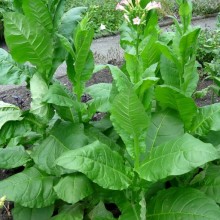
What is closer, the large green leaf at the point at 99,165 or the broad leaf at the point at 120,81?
the large green leaf at the point at 99,165

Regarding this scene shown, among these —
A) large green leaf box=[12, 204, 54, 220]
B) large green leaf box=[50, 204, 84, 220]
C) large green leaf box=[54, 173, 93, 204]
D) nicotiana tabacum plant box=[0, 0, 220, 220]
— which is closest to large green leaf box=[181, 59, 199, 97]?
nicotiana tabacum plant box=[0, 0, 220, 220]

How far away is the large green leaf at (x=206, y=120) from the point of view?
2.28 m

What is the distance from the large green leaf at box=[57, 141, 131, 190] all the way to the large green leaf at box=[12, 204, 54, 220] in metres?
0.51

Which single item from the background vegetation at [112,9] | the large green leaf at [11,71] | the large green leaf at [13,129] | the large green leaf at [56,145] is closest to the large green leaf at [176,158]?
the large green leaf at [56,145]

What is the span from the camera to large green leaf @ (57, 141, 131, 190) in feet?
6.42

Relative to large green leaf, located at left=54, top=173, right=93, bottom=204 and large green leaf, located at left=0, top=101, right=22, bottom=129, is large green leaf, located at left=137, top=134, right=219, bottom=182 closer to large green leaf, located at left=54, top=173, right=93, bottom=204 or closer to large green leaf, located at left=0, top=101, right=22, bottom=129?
large green leaf, located at left=54, top=173, right=93, bottom=204

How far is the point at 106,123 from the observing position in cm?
264

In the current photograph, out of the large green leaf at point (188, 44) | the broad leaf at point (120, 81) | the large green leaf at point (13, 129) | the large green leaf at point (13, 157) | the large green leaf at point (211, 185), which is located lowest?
the large green leaf at point (211, 185)

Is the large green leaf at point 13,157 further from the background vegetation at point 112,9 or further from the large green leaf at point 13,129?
the background vegetation at point 112,9

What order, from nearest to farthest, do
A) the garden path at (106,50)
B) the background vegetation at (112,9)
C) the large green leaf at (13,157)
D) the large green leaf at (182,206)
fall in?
the large green leaf at (182,206) < the large green leaf at (13,157) < the garden path at (106,50) < the background vegetation at (112,9)

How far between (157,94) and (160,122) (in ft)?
0.56

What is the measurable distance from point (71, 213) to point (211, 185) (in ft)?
2.48

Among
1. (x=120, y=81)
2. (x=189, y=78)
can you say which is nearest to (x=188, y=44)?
(x=189, y=78)

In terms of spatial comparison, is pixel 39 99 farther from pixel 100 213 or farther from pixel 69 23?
pixel 100 213
